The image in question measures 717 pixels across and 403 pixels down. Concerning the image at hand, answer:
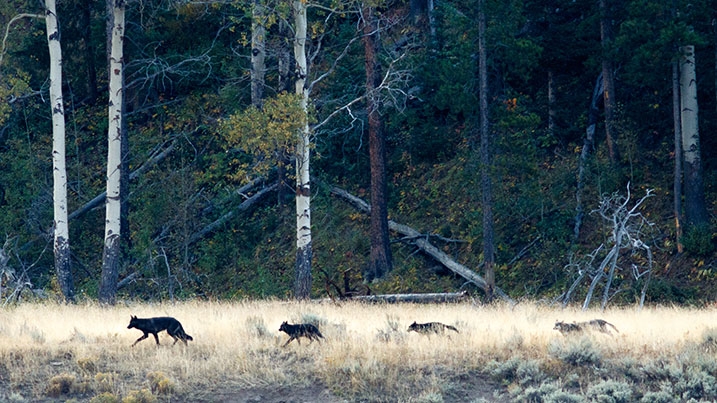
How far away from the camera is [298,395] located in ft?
35.5

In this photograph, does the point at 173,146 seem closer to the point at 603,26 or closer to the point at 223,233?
the point at 223,233

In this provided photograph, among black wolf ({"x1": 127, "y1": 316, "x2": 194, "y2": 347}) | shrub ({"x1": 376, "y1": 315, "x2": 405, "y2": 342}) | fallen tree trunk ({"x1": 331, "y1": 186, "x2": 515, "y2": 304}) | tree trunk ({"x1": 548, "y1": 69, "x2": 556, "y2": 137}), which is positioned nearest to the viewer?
black wolf ({"x1": 127, "y1": 316, "x2": 194, "y2": 347})

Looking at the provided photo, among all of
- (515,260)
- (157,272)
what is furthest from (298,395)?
(157,272)

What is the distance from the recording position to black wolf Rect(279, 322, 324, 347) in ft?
39.2

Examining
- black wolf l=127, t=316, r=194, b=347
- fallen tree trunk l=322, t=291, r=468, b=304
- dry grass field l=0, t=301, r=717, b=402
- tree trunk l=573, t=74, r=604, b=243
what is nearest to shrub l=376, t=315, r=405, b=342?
dry grass field l=0, t=301, r=717, b=402

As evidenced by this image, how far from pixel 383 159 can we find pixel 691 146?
8.19m

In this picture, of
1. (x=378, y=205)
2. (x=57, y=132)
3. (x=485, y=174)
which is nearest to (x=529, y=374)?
(x=485, y=174)

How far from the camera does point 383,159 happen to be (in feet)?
78.2

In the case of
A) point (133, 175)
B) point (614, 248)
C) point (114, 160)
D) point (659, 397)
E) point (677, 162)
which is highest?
point (114, 160)

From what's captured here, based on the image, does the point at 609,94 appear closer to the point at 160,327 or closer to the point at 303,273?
the point at 303,273

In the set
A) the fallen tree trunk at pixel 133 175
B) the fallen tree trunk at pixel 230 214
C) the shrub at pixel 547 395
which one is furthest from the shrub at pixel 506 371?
the fallen tree trunk at pixel 133 175

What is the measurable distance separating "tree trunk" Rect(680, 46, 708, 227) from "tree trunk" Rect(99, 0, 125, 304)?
45.0ft

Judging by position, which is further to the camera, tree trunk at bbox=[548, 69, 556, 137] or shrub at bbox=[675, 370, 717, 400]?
tree trunk at bbox=[548, 69, 556, 137]

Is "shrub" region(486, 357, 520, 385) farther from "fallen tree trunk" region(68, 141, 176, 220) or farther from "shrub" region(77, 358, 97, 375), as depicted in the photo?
"fallen tree trunk" region(68, 141, 176, 220)
